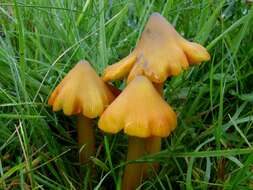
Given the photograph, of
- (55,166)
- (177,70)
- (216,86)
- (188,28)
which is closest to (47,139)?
(55,166)

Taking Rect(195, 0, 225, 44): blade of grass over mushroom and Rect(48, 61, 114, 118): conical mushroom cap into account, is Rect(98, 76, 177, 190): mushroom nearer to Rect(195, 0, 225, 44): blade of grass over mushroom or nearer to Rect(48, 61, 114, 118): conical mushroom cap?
Rect(48, 61, 114, 118): conical mushroom cap

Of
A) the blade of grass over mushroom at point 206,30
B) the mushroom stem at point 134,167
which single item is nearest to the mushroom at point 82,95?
the mushroom stem at point 134,167

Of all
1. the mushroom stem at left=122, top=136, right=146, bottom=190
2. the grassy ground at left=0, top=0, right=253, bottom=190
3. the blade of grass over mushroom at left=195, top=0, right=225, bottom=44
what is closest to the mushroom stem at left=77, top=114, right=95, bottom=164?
the grassy ground at left=0, top=0, right=253, bottom=190

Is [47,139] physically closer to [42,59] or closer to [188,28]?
[42,59]

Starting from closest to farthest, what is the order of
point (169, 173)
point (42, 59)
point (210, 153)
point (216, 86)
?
point (210, 153), point (169, 173), point (216, 86), point (42, 59)

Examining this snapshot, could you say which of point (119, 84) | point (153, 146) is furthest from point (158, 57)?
point (119, 84)
